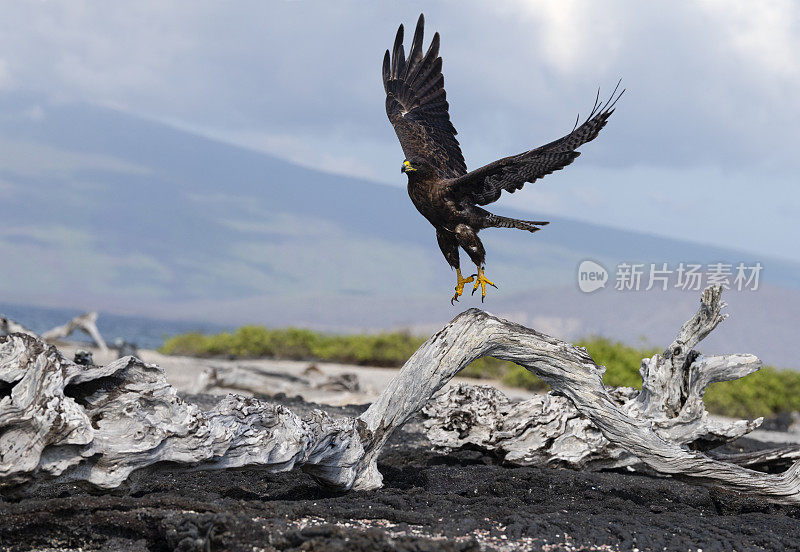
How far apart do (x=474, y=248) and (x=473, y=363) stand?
10.4 metres

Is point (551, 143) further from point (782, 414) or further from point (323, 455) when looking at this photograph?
point (782, 414)

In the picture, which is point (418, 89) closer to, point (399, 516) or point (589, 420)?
point (589, 420)

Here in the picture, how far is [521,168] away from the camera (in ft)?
15.5

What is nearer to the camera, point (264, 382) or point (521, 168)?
point (521, 168)

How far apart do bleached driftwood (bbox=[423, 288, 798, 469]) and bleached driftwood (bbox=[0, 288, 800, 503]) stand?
69 centimetres

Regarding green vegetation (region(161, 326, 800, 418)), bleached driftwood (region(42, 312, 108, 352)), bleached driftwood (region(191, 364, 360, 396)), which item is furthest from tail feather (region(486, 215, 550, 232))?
bleached driftwood (region(42, 312, 108, 352))

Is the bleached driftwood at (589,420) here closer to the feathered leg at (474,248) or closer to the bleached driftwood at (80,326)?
the feathered leg at (474,248)

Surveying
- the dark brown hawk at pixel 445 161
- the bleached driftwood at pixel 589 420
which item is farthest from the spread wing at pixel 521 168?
the bleached driftwood at pixel 589 420

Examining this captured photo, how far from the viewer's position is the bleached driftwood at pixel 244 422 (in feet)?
10.8

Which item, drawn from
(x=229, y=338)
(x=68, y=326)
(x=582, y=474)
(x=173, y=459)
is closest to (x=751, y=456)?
(x=582, y=474)

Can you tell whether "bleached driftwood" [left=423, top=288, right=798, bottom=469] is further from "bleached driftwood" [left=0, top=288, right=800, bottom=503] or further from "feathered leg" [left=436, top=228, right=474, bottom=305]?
"feathered leg" [left=436, top=228, right=474, bottom=305]

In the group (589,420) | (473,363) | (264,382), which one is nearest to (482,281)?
(589,420)

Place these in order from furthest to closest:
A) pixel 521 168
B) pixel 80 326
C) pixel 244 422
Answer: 1. pixel 80 326
2. pixel 521 168
3. pixel 244 422

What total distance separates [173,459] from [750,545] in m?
3.06
